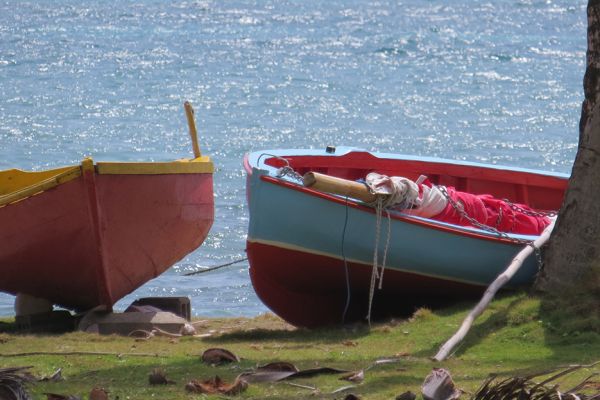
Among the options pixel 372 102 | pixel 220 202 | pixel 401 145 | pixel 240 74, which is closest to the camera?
pixel 220 202

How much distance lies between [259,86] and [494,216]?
19654mm

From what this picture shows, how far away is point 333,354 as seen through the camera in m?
8.25

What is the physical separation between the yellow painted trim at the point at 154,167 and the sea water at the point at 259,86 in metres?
2.62

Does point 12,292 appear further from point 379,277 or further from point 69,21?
point 69,21

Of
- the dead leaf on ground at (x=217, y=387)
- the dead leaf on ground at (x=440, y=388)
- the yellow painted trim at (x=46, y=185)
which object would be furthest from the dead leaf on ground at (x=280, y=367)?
the yellow painted trim at (x=46, y=185)

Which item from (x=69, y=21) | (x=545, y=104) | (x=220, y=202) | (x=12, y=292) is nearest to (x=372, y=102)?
(x=545, y=104)

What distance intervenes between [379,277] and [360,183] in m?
0.83

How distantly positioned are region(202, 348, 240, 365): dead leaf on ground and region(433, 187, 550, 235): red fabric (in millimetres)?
3210

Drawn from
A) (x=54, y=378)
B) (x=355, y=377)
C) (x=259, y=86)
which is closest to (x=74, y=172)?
(x=54, y=378)

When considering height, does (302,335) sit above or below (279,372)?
below

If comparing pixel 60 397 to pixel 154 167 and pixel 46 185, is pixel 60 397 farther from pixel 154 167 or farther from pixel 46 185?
pixel 154 167

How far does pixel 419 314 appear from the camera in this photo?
9523 millimetres

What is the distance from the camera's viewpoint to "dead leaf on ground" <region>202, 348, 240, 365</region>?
763cm

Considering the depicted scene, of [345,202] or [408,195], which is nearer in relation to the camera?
[345,202]
